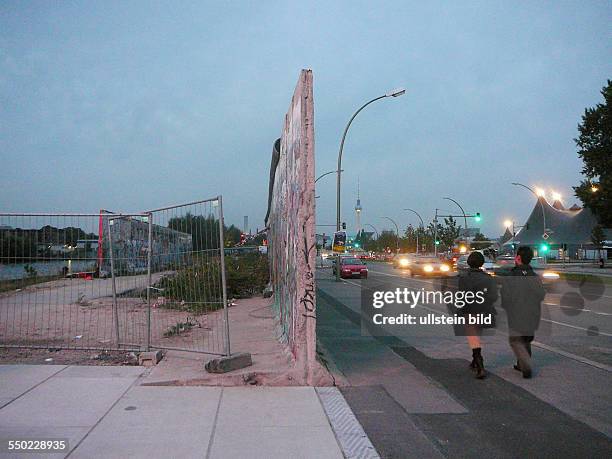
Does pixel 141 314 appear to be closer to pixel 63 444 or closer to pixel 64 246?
pixel 64 246

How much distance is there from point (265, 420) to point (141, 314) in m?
6.19

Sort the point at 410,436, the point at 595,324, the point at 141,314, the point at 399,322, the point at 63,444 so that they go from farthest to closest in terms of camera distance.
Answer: the point at 399,322
the point at 595,324
the point at 141,314
the point at 410,436
the point at 63,444

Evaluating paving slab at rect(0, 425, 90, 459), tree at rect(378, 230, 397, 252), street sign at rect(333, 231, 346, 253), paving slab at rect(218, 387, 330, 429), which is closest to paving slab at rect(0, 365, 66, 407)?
paving slab at rect(0, 425, 90, 459)

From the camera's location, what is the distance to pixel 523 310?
7855 mm

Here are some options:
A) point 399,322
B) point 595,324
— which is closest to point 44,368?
point 399,322

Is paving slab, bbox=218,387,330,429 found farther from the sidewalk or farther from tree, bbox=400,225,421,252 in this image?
tree, bbox=400,225,421,252

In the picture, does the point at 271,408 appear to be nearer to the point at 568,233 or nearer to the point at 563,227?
the point at 568,233

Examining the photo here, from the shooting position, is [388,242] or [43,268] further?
[388,242]

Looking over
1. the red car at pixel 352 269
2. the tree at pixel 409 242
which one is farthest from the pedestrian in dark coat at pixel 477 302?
the tree at pixel 409 242

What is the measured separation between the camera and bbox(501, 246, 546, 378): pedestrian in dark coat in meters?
7.78

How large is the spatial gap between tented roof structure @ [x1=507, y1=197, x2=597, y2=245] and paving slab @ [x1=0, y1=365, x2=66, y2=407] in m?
78.1

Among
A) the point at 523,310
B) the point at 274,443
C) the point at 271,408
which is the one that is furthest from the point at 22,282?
the point at 523,310

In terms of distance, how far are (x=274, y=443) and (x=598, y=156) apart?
166 feet

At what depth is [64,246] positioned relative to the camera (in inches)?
344
